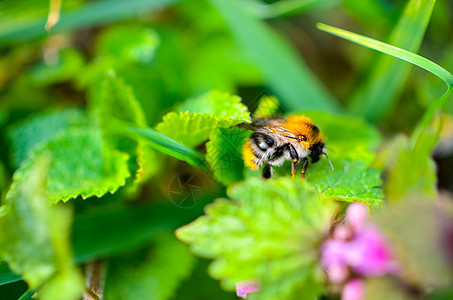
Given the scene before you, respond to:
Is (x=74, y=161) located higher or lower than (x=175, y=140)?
lower

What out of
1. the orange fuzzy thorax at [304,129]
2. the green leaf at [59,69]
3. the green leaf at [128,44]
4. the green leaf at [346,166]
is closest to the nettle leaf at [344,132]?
the green leaf at [346,166]

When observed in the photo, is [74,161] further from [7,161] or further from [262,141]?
[262,141]

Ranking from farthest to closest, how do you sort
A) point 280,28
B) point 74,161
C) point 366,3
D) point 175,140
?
point 280,28, point 366,3, point 74,161, point 175,140

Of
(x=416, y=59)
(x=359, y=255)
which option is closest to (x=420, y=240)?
(x=359, y=255)

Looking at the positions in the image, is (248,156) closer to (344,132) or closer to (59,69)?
(344,132)

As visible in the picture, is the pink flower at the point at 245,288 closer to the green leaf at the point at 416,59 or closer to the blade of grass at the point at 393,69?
the green leaf at the point at 416,59

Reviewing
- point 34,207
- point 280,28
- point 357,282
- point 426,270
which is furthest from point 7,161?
point 280,28
